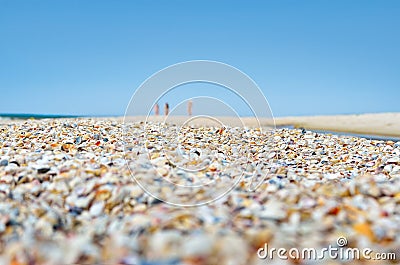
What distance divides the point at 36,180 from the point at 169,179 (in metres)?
1.37

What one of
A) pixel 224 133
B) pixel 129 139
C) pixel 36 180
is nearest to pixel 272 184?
pixel 36 180

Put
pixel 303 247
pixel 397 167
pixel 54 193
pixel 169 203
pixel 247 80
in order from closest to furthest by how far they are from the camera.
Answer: pixel 303 247 → pixel 169 203 → pixel 54 193 → pixel 247 80 → pixel 397 167

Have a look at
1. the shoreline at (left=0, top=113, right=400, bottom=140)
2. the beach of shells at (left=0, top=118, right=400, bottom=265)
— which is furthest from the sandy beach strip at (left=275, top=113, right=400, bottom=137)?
the beach of shells at (left=0, top=118, right=400, bottom=265)

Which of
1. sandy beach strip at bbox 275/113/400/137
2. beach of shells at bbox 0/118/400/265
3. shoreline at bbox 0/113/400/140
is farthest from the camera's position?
sandy beach strip at bbox 275/113/400/137

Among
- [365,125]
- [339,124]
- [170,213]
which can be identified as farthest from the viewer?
[339,124]

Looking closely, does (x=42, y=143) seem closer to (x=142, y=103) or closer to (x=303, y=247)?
(x=142, y=103)

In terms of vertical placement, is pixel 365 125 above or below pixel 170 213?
above

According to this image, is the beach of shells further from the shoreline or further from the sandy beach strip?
the sandy beach strip

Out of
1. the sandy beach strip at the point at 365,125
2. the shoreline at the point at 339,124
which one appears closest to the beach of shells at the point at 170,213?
the shoreline at the point at 339,124

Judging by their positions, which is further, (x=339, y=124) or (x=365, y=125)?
(x=339, y=124)

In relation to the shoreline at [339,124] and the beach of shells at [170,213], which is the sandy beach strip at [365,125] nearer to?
the shoreline at [339,124]

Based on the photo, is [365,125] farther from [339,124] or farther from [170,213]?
[170,213]

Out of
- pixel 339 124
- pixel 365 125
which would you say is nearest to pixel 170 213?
pixel 365 125

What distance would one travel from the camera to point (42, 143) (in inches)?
256
